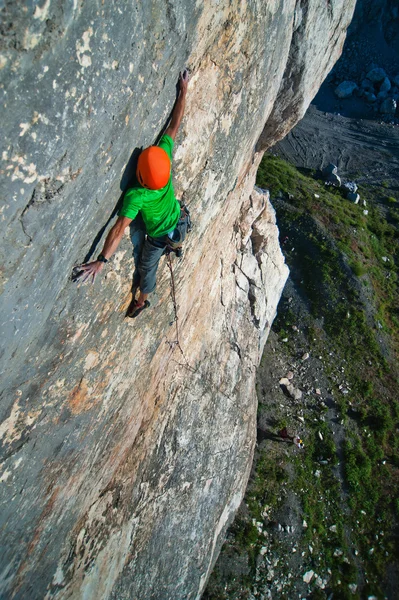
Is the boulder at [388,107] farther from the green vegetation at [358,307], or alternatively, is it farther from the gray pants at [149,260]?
the gray pants at [149,260]

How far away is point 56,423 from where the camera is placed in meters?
5.51

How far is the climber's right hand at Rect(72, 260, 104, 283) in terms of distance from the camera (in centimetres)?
473

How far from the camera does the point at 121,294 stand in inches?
226

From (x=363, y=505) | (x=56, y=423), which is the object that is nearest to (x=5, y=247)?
(x=56, y=423)

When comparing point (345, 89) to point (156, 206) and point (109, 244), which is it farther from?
point (109, 244)

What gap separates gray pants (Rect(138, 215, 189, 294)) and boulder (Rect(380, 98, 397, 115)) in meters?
37.7

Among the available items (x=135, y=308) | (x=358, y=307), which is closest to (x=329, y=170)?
(x=358, y=307)

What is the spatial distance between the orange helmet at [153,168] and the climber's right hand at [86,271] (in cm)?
110

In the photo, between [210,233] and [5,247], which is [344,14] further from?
[5,247]

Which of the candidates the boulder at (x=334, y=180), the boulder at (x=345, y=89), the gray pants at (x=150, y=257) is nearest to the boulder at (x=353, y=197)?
the boulder at (x=334, y=180)

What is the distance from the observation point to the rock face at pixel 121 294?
370 centimetres

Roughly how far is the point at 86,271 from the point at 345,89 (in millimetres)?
41088

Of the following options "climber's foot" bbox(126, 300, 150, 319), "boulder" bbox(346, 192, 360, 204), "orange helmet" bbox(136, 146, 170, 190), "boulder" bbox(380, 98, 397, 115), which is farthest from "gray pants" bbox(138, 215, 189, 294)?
"boulder" bbox(380, 98, 397, 115)

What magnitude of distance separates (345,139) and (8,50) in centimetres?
3437
